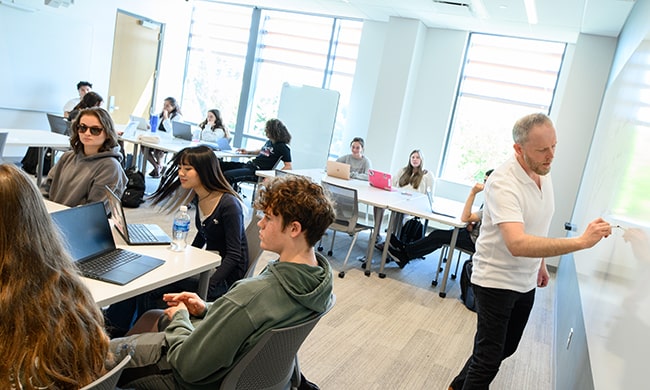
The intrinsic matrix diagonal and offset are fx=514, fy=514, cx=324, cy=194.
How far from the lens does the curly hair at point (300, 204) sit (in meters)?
1.67

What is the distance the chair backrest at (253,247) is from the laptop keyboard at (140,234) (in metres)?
0.48

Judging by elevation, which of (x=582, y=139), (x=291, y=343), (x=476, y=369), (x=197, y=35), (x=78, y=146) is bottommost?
(x=476, y=369)

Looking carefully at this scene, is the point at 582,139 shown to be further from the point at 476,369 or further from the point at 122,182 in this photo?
the point at 122,182

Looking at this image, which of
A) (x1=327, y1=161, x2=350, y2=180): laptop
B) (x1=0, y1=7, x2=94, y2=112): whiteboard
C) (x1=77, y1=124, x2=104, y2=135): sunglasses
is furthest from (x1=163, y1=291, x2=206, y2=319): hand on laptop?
(x1=0, y1=7, x2=94, y2=112): whiteboard

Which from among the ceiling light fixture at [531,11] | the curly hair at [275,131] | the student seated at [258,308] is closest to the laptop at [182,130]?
the curly hair at [275,131]

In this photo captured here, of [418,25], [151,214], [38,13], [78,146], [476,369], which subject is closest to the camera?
[476,369]

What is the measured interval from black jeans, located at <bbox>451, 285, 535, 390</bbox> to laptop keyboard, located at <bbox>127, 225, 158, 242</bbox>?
1.57m

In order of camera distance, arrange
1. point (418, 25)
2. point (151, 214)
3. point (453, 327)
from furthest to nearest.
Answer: point (418, 25) < point (151, 214) < point (453, 327)

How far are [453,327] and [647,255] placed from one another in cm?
268

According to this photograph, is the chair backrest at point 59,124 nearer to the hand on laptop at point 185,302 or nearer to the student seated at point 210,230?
the student seated at point 210,230

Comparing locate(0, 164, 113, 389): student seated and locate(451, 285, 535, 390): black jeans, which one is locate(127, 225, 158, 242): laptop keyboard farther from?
locate(451, 285, 535, 390): black jeans

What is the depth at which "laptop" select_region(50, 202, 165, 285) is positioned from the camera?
1.98 m

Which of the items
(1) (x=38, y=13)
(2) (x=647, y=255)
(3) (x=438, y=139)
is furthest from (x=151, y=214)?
(2) (x=647, y=255)

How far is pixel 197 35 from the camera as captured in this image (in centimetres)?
941
